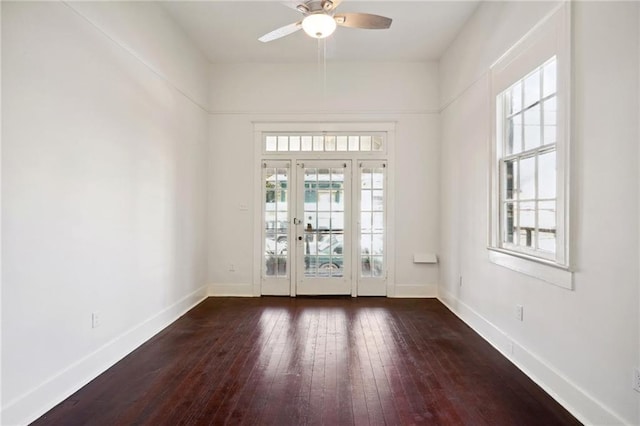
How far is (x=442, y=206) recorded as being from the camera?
182 inches

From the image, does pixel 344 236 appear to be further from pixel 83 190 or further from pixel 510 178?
pixel 83 190

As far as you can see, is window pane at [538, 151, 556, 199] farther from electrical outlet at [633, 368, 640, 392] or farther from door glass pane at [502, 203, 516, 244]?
electrical outlet at [633, 368, 640, 392]

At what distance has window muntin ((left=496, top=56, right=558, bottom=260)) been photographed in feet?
7.83

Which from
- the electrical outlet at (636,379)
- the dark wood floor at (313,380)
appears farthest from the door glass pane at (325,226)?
the electrical outlet at (636,379)

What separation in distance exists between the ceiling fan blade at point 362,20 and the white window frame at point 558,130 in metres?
1.11

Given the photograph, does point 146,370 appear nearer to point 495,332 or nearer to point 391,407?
point 391,407

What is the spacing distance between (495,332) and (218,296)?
349 centimetres

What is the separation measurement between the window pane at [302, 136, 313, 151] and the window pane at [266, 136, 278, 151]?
Result: 395mm

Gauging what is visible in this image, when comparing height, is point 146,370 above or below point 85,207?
below

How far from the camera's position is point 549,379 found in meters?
2.30

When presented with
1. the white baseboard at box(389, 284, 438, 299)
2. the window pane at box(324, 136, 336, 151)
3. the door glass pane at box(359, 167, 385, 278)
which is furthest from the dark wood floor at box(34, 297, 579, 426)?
the window pane at box(324, 136, 336, 151)

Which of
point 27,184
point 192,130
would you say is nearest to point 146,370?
point 27,184

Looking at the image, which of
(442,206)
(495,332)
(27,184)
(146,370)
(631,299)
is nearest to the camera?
(631,299)

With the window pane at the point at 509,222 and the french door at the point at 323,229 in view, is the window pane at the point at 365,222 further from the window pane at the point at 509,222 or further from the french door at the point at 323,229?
the window pane at the point at 509,222
